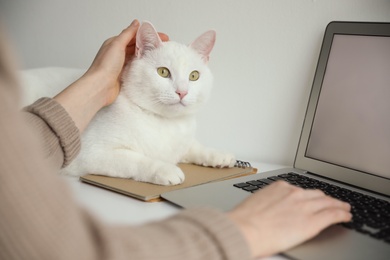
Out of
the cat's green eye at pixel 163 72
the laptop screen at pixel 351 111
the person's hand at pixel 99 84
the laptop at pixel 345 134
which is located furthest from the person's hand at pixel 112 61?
the laptop screen at pixel 351 111

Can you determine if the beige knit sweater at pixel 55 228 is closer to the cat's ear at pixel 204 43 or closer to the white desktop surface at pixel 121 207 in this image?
the white desktop surface at pixel 121 207

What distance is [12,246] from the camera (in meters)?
0.32

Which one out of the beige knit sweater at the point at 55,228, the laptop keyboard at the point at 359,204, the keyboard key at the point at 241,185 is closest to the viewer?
the beige knit sweater at the point at 55,228

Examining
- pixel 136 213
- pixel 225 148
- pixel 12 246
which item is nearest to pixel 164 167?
pixel 136 213

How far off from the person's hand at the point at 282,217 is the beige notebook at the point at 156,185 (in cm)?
27

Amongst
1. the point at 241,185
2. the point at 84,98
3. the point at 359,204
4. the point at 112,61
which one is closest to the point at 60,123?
the point at 84,98

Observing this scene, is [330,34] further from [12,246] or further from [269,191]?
[12,246]

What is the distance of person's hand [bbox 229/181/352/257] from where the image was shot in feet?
1.62

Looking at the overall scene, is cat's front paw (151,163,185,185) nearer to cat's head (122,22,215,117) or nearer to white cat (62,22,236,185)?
white cat (62,22,236,185)

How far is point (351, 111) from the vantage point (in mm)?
903

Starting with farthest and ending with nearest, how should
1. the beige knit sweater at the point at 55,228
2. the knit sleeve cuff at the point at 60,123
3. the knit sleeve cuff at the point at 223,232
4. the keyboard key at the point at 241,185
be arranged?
the keyboard key at the point at 241,185 → the knit sleeve cuff at the point at 60,123 → the knit sleeve cuff at the point at 223,232 → the beige knit sweater at the point at 55,228

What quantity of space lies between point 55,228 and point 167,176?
1.62 feet

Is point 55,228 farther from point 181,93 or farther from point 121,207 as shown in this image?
point 181,93

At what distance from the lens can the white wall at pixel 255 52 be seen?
1031 mm
